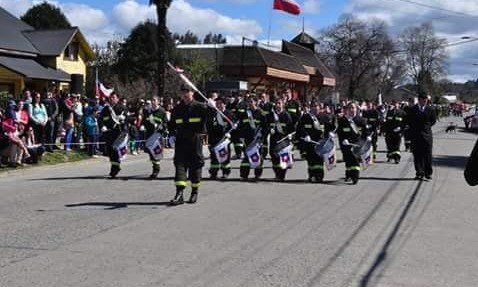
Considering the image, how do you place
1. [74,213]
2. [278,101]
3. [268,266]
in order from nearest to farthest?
[268,266] → [74,213] → [278,101]

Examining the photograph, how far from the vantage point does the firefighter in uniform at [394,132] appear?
806 inches

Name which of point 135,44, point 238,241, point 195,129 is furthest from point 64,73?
point 238,241

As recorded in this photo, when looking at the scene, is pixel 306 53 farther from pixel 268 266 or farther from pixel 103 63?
pixel 268 266

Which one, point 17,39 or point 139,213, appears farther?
point 17,39

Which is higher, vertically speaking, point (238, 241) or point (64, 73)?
point (64, 73)

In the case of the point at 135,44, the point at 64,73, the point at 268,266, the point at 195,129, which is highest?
the point at 135,44

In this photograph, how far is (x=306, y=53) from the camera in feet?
246

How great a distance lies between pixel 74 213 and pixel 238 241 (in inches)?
123

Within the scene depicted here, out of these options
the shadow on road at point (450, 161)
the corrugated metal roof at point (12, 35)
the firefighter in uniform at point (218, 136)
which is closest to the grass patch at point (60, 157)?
the firefighter in uniform at point (218, 136)

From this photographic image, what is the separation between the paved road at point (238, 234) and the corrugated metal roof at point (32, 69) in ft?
73.8

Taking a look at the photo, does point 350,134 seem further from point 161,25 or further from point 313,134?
point 161,25

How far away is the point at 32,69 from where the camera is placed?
3825cm

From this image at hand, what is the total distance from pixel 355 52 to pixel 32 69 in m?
62.6

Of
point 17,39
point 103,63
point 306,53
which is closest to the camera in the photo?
point 17,39
